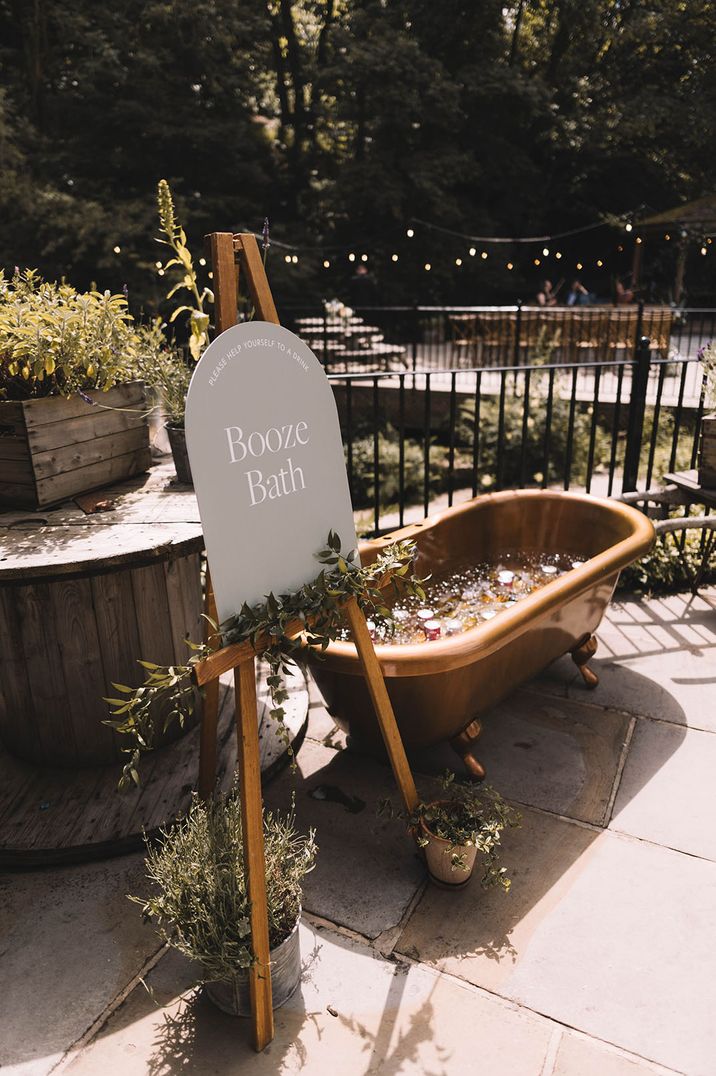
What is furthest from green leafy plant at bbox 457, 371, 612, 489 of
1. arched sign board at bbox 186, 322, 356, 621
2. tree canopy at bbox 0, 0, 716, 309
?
tree canopy at bbox 0, 0, 716, 309

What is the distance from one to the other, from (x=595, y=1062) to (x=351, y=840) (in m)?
0.96

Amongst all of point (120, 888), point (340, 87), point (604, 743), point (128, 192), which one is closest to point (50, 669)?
point (120, 888)

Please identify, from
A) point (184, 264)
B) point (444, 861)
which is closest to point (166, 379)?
point (184, 264)

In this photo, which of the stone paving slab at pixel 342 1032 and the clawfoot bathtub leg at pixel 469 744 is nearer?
the stone paving slab at pixel 342 1032

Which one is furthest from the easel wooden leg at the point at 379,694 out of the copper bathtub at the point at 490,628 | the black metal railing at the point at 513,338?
the black metal railing at the point at 513,338

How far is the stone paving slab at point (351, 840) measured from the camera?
222cm

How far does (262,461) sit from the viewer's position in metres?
1.74

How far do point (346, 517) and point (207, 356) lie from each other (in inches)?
23.7

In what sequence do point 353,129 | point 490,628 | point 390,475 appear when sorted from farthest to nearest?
1. point 353,129
2. point 390,475
3. point 490,628

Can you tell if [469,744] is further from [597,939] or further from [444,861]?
[597,939]

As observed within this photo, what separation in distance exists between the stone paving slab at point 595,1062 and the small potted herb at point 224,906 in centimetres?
67

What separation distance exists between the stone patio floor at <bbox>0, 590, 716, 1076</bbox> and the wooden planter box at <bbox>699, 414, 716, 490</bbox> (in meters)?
1.61

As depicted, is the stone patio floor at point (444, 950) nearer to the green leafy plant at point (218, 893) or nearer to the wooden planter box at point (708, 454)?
the green leafy plant at point (218, 893)

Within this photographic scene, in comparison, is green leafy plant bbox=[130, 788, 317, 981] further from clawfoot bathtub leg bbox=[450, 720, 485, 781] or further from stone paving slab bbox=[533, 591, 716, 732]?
stone paving slab bbox=[533, 591, 716, 732]
